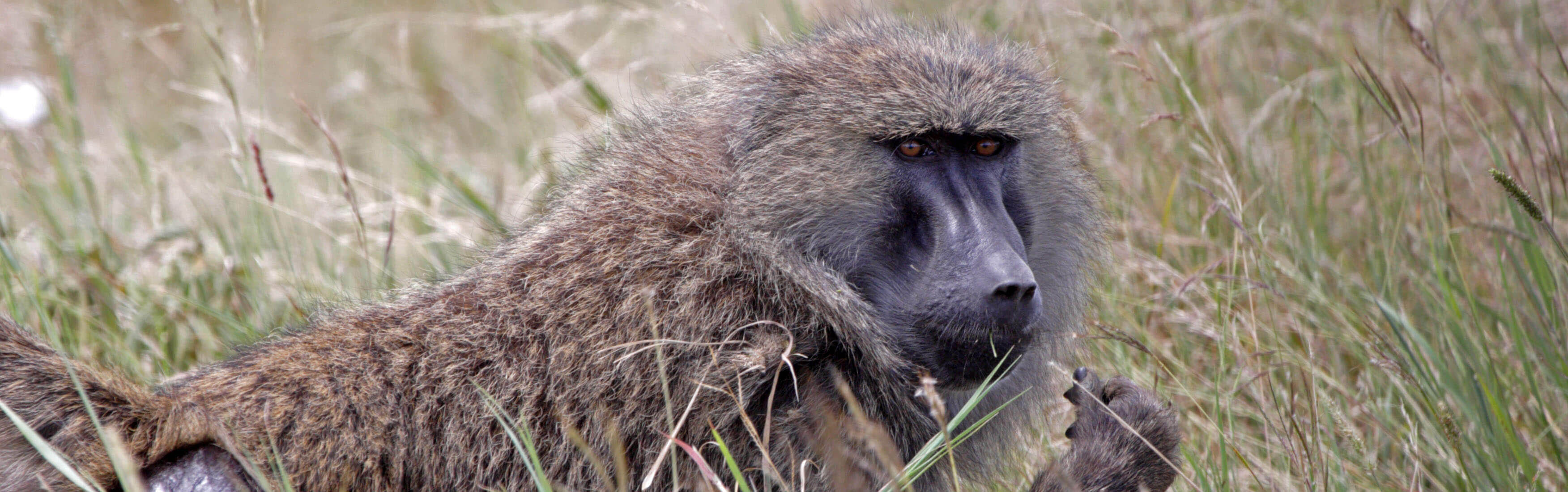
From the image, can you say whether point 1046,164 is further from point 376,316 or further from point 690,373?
point 376,316

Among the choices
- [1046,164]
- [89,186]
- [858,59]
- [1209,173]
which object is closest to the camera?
[858,59]

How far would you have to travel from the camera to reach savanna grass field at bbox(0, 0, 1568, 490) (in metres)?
2.82

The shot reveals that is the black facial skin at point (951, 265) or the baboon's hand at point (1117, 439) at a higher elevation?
the black facial skin at point (951, 265)

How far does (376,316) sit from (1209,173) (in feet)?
8.49

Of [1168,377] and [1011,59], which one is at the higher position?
[1011,59]

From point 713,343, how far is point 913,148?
60cm

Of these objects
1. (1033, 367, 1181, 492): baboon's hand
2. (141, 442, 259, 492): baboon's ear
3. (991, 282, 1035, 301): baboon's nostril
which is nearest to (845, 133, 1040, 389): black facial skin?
(991, 282, 1035, 301): baboon's nostril

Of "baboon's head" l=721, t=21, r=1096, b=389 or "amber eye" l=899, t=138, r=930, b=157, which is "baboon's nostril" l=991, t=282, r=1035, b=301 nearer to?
"baboon's head" l=721, t=21, r=1096, b=389

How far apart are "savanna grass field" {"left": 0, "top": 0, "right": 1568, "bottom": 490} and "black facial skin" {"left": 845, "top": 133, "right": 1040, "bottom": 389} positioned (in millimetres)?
369

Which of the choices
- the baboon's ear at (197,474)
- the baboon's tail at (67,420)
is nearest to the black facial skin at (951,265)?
the baboon's ear at (197,474)

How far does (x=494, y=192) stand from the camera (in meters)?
4.91

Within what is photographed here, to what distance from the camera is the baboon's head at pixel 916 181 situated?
7.53 ft

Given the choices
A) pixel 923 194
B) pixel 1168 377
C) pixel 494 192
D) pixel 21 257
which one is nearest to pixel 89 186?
pixel 21 257

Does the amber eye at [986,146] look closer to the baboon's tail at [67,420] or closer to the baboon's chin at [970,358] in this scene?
the baboon's chin at [970,358]
